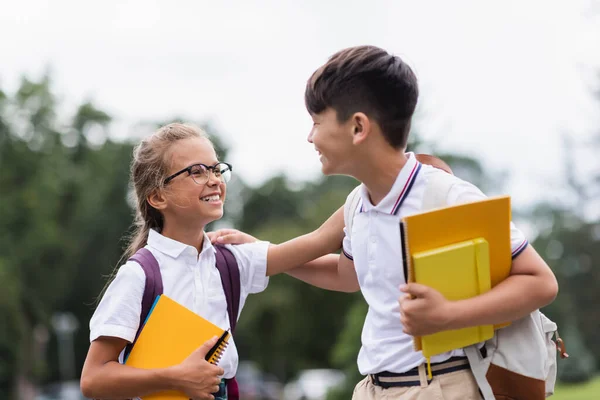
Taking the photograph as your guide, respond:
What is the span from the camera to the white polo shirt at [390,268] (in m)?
2.63

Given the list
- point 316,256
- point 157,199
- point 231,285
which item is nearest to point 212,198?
point 157,199

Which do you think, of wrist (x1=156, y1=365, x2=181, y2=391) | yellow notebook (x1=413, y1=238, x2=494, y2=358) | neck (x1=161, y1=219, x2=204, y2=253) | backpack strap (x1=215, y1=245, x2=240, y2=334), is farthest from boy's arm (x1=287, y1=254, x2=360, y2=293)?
yellow notebook (x1=413, y1=238, x2=494, y2=358)

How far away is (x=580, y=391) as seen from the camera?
63.8 feet

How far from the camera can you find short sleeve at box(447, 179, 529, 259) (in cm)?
249

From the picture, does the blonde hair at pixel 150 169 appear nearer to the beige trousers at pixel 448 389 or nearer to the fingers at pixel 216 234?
the fingers at pixel 216 234

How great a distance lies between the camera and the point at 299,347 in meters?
36.2

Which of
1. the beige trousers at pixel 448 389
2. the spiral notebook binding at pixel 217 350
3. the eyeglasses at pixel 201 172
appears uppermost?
the eyeglasses at pixel 201 172

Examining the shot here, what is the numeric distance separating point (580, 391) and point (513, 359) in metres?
18.4

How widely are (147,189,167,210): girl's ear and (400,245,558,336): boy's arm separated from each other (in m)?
1.28

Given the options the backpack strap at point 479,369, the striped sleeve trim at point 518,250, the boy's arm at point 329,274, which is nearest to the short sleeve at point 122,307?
the boy's arm at point 329,274

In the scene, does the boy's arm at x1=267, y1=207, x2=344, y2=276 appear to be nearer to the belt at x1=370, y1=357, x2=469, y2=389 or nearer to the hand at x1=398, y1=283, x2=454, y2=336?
the belt at x1=370, y1=357, x2=469, y2=389

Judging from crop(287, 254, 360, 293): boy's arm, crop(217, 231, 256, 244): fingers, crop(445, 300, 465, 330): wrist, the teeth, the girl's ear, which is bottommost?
crop(287, 254, 360, 293): boy's arm

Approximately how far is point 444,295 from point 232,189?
4444cm

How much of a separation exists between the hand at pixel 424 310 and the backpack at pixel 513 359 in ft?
0.86
